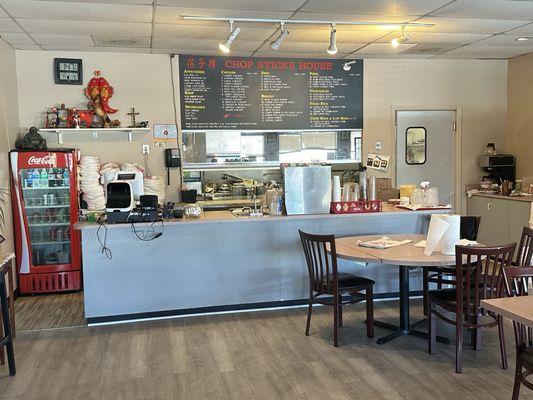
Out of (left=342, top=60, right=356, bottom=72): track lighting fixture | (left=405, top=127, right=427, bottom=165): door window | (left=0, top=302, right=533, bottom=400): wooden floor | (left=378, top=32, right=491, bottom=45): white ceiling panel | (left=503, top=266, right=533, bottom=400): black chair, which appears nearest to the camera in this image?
(left=503, top=266, right=533, bottom=400): black chair

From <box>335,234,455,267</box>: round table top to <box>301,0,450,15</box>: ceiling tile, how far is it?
2.00 metres

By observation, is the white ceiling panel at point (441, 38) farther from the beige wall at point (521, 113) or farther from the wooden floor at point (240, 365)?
the wooden floor at point (240, 365)

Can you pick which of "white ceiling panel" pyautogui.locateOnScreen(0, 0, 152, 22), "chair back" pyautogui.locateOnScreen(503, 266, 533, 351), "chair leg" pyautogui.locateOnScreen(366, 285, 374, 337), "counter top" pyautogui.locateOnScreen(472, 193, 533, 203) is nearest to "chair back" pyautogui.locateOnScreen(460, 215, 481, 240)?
"chair leg" pyautogui.locateOnScreen(366, 285, 374, 337)

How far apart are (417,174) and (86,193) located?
4.34 meters

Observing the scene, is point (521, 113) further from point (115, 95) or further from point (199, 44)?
point (115, 95)

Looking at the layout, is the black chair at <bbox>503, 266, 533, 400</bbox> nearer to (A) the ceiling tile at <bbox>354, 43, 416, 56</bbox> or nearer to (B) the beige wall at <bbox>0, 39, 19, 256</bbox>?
(A) the ceiling tile at <bbox>354, 43, 416, 56</bbox>

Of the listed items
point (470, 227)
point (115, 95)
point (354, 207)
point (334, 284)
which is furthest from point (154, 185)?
point (470, 227)

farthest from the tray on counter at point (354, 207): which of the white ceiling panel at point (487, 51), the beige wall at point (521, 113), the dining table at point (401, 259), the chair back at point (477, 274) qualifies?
the beige wall at point (521, 113)

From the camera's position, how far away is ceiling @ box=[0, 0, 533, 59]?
14.4 feet

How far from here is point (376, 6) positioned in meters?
4.52

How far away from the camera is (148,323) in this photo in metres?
4.77

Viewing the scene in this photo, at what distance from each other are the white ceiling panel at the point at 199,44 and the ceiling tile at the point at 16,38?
1.28 meters

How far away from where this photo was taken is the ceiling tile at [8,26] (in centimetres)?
473

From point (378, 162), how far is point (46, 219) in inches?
159
